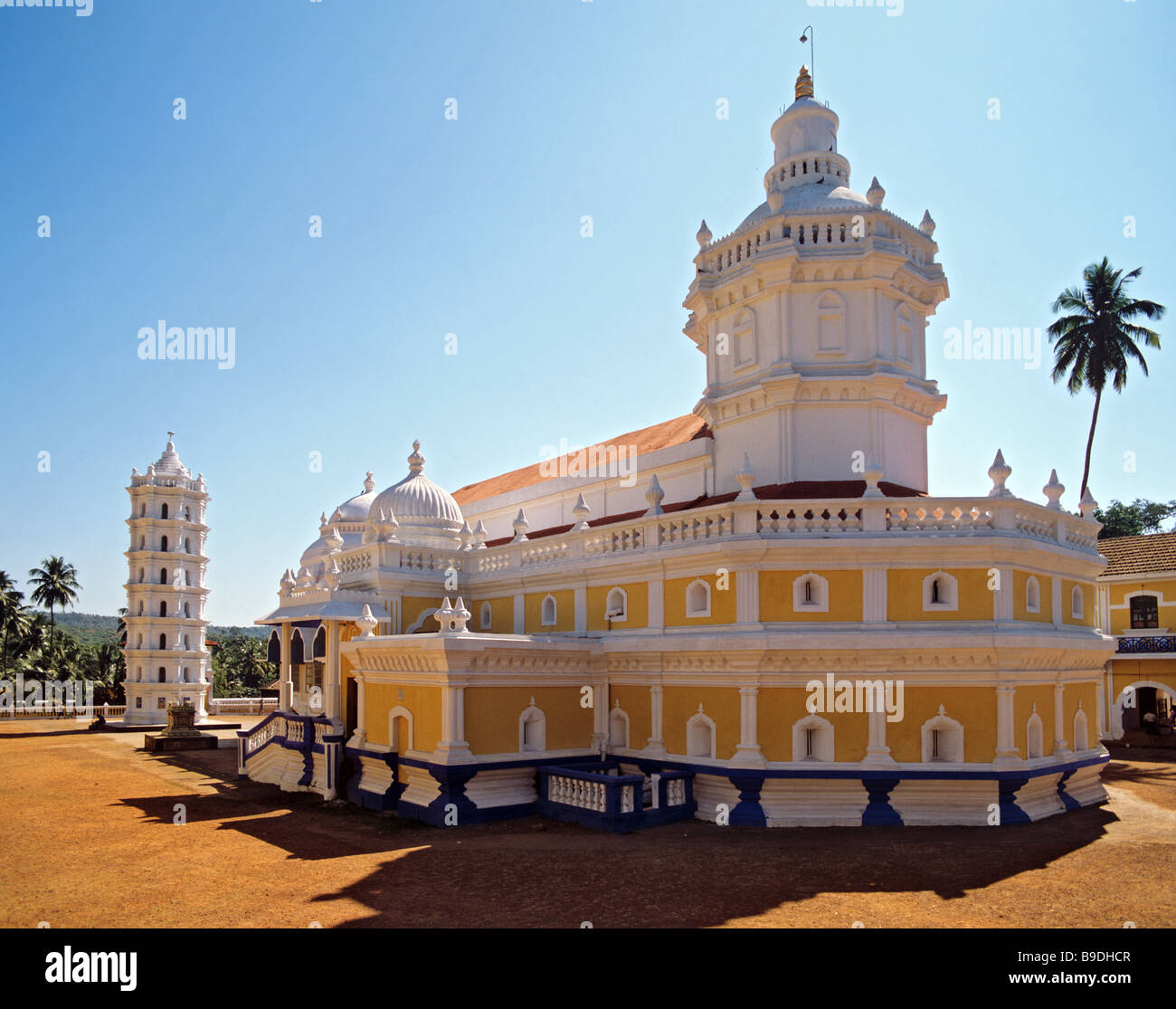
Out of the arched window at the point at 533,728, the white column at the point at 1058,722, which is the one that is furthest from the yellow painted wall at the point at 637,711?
the white column at the point at 1058,722

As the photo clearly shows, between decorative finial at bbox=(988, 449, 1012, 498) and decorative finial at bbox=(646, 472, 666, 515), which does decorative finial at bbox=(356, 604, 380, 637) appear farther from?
decorative finial at bbox=(988, 449, 1012, 498)

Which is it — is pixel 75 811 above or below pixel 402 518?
below

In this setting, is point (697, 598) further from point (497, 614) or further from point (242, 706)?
point (242, 706)

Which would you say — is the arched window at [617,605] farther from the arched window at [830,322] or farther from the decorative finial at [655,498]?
the arched window at [830,322]

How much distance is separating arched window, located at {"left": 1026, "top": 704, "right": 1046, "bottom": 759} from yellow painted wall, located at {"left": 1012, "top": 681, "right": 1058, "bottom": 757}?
0.06 m

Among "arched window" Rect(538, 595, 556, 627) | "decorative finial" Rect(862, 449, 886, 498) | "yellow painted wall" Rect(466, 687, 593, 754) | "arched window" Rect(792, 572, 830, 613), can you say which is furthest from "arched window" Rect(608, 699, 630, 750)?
"decorative finial" Rect(862, 449, 886, 498)

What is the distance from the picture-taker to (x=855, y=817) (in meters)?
16.6

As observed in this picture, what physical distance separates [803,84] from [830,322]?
8.86 meters

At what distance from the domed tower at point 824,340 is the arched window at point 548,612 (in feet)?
18.8

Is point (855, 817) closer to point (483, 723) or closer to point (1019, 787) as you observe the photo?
point (1019, 787)

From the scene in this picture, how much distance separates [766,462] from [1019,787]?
9.29 meters

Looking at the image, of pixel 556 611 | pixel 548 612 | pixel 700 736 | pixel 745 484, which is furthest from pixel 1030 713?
pixel 548 612
